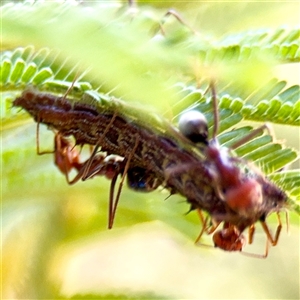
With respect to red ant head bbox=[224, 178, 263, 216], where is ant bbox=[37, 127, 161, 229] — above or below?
below

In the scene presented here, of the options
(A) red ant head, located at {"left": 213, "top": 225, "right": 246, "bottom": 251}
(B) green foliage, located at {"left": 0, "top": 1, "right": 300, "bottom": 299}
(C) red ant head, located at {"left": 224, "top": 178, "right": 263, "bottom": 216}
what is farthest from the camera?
(A) red ant head, located at {"left": 213, "top": 225, "right": 246, "bottom": 251}

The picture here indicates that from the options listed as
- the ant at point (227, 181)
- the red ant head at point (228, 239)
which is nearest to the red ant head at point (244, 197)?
the ant at point (227, 181)

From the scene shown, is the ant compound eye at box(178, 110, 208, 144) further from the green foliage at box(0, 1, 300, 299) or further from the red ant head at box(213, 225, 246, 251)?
the red ant head at box(213, 225, 246, 251)

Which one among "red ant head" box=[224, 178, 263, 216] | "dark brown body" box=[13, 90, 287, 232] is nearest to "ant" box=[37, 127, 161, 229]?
"dark brown body" box=[13, 90, 287, 232]

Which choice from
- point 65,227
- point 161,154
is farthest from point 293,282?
point 161,154

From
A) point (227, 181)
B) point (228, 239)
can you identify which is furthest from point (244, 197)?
point (228, 239)

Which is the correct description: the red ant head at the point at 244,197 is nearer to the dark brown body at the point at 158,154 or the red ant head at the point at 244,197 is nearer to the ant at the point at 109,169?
the dark brown body at the point at 158,154

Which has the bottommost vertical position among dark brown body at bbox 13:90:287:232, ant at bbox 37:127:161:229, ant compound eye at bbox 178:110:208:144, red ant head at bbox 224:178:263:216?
ant at bbox 37:127:161:229
